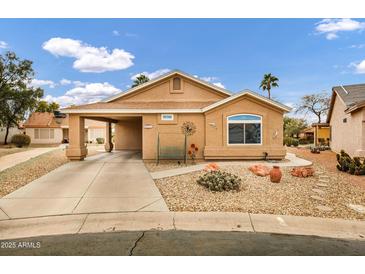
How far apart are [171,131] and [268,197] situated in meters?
7.76

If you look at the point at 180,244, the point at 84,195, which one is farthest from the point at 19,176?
the point at 180,244

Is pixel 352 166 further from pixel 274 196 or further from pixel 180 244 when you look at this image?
pixel 180 244

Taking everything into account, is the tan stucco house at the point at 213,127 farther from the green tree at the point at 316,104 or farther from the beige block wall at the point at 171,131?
the green tree at the point at 316,104

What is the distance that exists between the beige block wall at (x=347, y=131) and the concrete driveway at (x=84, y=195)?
12.6 metres

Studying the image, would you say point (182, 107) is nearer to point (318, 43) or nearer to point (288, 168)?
point (288, 168)

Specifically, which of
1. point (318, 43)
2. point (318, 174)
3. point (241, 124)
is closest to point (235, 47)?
point (318, 43)

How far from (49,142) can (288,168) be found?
33.4m

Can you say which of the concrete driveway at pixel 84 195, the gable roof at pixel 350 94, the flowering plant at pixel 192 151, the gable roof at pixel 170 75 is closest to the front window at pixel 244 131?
the flowering plant at pixel 192 151

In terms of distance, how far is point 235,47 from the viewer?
63.4 ft

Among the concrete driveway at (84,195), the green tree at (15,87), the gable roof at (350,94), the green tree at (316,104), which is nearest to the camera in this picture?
the concrete driveway at (84,195)

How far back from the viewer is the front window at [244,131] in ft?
45.8

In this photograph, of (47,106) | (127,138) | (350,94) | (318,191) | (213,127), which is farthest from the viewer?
(47,106)

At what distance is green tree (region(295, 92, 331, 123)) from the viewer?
4134 cm

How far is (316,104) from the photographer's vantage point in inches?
1666
